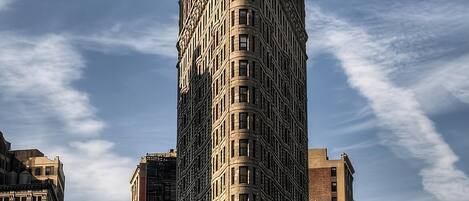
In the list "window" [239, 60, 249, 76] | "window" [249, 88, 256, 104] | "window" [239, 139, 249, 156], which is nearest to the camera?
"window" [239, 139, 249, 156]

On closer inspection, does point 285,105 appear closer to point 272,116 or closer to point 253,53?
point 272,116

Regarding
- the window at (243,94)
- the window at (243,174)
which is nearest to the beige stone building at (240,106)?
the window at (243,94)

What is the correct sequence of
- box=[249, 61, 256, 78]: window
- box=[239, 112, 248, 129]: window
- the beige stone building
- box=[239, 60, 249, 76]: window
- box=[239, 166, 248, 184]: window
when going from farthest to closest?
1. box=[249, 61, 256, 78]: window
2. box=[239, 60, 249, 76]: window
3. the beige stone building
4. box=[239, 112, 248, 129]: window
5. box=[239, 166, 248, 184]: window

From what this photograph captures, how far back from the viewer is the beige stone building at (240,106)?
15738 centimetres

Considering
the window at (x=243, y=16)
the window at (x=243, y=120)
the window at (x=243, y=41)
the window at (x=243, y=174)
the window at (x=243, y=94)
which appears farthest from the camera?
the window at (x=243, y=16)

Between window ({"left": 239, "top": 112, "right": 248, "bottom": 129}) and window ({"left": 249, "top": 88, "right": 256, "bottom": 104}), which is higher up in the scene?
window ({"left": 249, "top": 88, "right": 256, "bottom": 104})

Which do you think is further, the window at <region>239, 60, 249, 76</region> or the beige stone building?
the window at <region>239, 60, 249, 76</region>

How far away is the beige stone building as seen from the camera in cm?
15738

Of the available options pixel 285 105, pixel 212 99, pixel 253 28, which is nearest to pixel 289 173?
pixel 285 105

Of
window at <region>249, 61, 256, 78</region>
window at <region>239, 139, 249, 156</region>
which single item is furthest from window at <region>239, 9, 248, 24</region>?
window at <region>239, 139, 249, 156</region>

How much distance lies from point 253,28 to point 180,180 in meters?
46.6

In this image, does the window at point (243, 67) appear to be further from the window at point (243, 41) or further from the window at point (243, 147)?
the window at point (243, 147)

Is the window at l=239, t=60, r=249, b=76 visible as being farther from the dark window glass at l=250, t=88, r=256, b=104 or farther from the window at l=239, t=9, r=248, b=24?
the window at l=239, t=9, r=248, b=24

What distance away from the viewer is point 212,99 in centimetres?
17212
